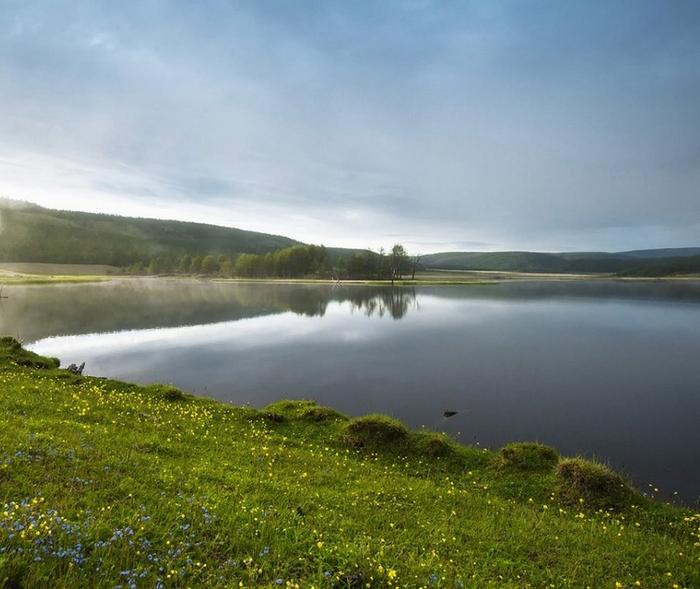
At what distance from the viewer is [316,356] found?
120 ft

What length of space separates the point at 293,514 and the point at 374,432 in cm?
806

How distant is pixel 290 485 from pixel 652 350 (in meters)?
42.1

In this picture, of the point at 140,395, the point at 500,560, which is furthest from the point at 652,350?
the point at 140,395

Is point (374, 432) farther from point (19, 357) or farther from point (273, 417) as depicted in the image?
point (19, 357)

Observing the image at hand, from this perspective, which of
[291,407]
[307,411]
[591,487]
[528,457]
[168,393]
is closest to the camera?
[591,487]

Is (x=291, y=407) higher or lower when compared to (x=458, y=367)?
higher

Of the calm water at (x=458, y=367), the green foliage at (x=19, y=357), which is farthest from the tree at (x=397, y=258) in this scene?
the green foliage at (x=19, y=357)

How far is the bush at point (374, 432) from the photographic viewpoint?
16.3 m

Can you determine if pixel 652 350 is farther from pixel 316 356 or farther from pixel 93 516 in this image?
pixel 93 516

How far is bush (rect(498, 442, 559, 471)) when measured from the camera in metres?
14.2

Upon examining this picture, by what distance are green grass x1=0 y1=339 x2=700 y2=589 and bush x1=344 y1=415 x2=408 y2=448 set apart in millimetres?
46

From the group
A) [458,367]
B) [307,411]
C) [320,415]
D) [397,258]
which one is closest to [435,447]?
[320,415]

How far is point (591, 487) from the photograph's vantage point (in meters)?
12.4

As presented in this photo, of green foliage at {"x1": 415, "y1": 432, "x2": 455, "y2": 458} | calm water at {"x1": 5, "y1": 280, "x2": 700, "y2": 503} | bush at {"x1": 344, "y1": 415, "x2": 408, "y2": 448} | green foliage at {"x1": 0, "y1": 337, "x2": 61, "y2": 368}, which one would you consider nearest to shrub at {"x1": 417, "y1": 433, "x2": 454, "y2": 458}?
green foliage at {"x1": 415, "y1": 432, "x2": 455, "y2": 458}
